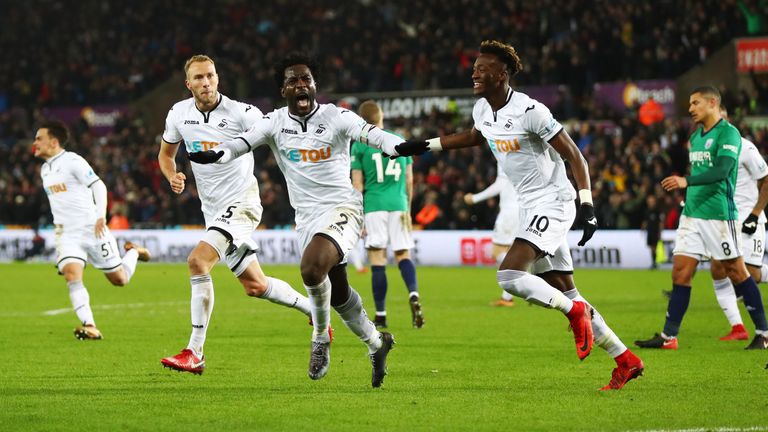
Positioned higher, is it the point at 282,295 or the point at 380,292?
A: the point at 282,295

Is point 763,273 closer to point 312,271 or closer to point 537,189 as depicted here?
point 537,189

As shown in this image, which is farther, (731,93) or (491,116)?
(731,93)

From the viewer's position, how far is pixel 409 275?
45.1 feet


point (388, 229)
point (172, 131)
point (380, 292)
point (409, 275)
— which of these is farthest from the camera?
point (388, 229)

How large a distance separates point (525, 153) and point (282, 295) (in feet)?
10.1

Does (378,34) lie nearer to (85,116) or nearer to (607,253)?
(85,116)

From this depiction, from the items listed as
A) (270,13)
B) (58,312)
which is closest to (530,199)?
(58,312)

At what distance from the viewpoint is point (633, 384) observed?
8.38m

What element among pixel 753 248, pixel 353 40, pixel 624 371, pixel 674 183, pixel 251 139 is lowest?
pixel 624 371

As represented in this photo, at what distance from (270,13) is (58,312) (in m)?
27.3

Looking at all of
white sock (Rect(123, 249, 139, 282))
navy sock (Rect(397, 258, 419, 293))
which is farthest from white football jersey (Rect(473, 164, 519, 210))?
white sock (Rect(123, 249, 139, 282))

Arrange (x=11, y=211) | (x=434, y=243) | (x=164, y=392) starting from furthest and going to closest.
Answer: (x=11, y=211) < (x=434, y=243) < (x=164, y=392)

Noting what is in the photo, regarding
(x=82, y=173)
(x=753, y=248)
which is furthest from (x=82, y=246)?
(x=753, y=248)

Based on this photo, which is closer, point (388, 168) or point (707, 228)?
point (707, 228)
